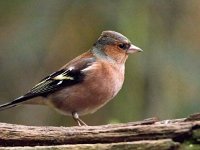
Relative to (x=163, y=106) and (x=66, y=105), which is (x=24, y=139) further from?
(x=163, y=106)

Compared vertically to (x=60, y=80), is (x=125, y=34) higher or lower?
higher

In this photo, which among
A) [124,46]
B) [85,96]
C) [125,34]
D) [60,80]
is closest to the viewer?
[85,96]

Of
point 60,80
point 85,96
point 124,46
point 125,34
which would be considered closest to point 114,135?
point 85,96

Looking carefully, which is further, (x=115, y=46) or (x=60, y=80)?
(x=115, y=46)

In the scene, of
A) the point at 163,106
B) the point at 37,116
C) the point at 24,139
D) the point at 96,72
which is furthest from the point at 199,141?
the point at 37,116

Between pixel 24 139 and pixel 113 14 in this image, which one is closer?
pixel 24 139

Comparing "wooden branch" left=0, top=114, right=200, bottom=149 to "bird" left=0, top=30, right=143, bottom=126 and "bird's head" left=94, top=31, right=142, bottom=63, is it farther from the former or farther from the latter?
"bird's head" left=94, top=31, right=142, bottom=63

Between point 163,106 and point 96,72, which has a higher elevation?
point 96,72

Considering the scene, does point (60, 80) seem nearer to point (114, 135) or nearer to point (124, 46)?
point (124, 46)
